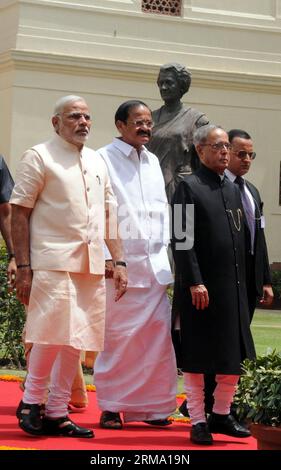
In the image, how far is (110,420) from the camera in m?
7.77

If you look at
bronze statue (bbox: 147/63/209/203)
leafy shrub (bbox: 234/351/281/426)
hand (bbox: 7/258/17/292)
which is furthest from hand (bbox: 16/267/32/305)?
bronze statue (bbox: 147/63/209/203)

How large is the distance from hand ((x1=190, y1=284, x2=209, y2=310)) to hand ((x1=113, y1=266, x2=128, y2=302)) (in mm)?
459

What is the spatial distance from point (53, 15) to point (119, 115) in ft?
→ 50.2

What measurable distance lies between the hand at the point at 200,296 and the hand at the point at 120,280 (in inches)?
18.1

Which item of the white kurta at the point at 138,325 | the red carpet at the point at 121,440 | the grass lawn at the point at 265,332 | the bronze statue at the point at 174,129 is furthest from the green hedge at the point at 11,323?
the white kurta at the point at 138,325

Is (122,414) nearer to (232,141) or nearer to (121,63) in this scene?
(232,141)

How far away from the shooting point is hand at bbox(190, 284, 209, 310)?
7.31 metres

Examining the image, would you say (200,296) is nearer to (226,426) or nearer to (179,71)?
(226,426)

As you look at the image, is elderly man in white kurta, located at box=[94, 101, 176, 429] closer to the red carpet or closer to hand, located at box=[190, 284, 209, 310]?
the red carpet

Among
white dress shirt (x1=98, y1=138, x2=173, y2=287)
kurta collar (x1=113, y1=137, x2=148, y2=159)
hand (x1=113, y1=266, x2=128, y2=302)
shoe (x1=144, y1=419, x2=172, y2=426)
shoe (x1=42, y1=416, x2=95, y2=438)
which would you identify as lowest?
shoe (x1=144, y1=419, x2=172, y2=426)

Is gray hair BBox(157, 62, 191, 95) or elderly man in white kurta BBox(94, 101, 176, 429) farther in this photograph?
gray hair BBox(157, 62, 191, 95)

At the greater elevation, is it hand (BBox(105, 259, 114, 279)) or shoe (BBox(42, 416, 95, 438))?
hand (BBox(105, 259, 114, 279))

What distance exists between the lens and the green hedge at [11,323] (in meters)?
11.5
